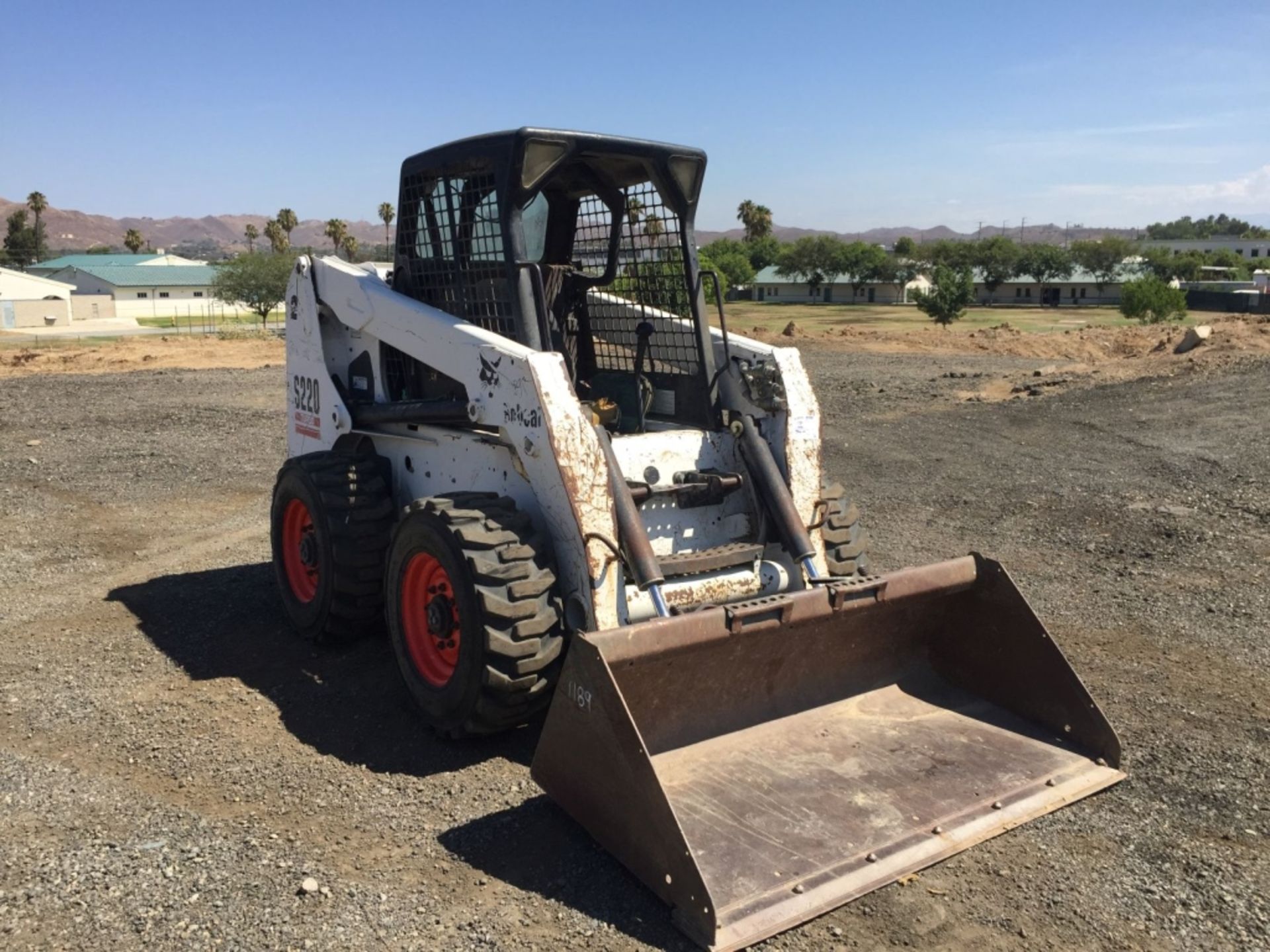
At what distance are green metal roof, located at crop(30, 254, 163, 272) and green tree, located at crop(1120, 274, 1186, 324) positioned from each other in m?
85.4

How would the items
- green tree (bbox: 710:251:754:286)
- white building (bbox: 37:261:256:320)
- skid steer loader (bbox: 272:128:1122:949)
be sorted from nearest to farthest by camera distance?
skid steer loader (bbox: 272:128:1122:949), white building (bbox: 37:261:256:320), green tree (bbox: 710:251:754:286)

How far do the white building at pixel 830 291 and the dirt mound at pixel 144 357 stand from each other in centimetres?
6691

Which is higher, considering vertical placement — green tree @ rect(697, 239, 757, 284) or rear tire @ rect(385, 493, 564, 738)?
green tree @ rect(697, 239, 757, 284)

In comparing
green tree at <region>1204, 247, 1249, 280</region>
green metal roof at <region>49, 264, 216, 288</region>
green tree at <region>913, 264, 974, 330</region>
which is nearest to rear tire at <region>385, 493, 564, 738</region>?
green tree at <region>913, 264, 974, 330</region>

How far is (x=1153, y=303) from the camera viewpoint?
4188 centimetres

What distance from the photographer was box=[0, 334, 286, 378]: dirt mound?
25422 millimetres

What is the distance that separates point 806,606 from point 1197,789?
1836 mm

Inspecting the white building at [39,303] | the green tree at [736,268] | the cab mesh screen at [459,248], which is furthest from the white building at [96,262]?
the cab mesh screen at [459,248]

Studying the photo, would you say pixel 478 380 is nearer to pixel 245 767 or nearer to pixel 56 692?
pixel 245 767

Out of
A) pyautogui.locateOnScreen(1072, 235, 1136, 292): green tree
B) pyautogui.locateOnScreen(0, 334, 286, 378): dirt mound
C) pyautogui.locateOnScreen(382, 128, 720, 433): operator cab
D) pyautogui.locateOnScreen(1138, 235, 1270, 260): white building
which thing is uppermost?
pyautogui.locateOnScreen(1138, 235, 1270, 260): white building

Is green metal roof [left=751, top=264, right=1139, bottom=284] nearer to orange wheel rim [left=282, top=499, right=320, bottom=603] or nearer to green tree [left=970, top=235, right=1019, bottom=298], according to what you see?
green tree [left=970, top=235, right=1019, bottom=298]

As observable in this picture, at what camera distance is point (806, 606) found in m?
4.34

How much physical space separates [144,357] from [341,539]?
25.7m

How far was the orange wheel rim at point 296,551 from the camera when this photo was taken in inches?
250
